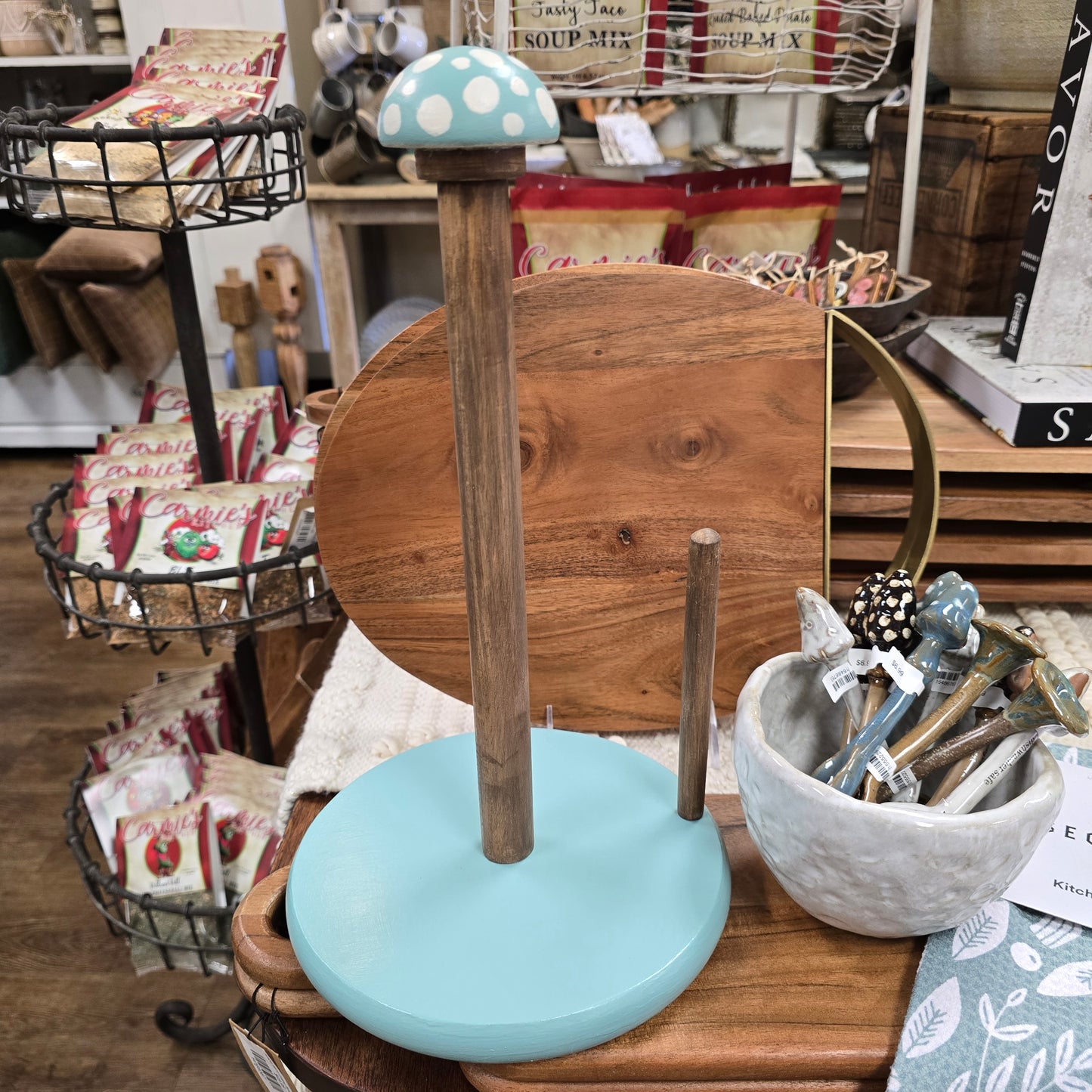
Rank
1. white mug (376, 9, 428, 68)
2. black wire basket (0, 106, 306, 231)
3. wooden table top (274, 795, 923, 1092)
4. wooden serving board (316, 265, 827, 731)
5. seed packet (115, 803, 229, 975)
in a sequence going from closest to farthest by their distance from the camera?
wooden table top (274, 795, 923, 1092) < wooden serving board (316, 265, 827, 731) < black wire basket (0, 106, 306, 231) < seed packet (115, 803, 229, 975) < white mug (376, 9, 428, 68)

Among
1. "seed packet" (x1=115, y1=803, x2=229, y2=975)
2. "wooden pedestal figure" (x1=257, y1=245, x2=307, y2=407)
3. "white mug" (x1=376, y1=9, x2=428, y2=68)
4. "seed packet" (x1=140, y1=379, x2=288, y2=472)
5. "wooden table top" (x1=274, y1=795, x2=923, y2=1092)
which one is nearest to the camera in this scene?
"wooden table top" (x1=274, y1=795, x2=923, y2=1092)

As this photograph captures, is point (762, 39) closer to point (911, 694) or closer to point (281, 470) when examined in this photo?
point (281, 470)

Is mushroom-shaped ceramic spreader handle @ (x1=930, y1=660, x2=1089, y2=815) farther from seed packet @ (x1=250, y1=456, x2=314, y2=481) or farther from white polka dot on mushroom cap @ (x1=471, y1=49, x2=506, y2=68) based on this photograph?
seed packet @ (x1=250, y1=456, x2=314, y2=481)

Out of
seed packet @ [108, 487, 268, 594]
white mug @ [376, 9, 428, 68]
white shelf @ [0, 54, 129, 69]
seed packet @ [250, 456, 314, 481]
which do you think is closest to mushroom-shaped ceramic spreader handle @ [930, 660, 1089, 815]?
seed packet @ [108, 487, 268, 594]

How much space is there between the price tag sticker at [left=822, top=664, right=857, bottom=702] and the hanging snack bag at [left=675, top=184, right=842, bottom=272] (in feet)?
1.58

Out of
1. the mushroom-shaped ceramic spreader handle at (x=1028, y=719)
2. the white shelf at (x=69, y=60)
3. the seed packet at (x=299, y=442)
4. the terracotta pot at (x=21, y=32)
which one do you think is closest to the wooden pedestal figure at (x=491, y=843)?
the mushroom-shaped ceramic spreader handle at (x=1028, y=719)

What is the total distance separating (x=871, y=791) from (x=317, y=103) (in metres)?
1.70

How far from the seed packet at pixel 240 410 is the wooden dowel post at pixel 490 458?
2.06 ft

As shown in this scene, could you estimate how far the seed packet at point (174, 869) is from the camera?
0.89 metres

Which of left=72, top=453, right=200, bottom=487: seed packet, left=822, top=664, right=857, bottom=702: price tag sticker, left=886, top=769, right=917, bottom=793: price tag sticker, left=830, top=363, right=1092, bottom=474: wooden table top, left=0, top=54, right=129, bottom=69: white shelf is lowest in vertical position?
left=72, top=453, right=200, bottom=487: seed packet

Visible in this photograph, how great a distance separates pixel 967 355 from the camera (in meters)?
0.83

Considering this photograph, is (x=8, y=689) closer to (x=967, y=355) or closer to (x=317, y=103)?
(x=317, y=103)

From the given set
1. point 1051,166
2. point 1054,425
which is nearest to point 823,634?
point 1054,425

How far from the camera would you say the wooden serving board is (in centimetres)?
55
